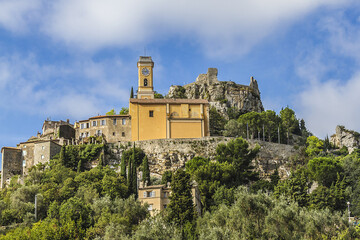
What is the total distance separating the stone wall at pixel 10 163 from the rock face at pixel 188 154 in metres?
13.2

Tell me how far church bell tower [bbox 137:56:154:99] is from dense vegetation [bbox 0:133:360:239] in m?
17.2

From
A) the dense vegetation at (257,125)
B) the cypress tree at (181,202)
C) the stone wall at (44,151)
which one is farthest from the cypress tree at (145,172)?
the dense vegetation at (257,125)

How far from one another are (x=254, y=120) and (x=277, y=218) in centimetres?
4916

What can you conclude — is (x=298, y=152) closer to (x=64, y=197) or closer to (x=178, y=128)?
(x=178, y=128)

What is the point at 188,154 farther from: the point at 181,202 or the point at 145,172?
the point at 181,202

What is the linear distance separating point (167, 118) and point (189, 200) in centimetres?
2803

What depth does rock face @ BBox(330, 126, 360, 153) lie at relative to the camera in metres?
102

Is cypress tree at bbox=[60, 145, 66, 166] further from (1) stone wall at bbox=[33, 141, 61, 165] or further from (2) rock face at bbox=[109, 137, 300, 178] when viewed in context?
(2) rock face at bbox=[109, 137, 300, 178]

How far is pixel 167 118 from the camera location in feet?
272

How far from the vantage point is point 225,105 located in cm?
10869

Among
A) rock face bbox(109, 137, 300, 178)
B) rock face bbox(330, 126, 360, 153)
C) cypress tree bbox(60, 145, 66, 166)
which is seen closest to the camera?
cypress tree bbox(60, 145, 66, 166)

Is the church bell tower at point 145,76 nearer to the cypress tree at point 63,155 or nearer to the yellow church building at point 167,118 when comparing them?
the yellow church building at point 167,118

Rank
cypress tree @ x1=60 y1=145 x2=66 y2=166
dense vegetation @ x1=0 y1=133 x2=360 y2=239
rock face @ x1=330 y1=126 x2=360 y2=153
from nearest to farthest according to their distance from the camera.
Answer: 1. dense vegetation @ x1=0 y1=133 x2=360 y2=239
2. cypress tree @ x1=60 y1=145 x2=66 y2=166
3. rock face @ x1=330 y1=126 x2=360 y2=153

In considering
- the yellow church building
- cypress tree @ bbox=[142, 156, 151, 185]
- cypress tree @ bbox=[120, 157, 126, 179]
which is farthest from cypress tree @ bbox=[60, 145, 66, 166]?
cypress tree @ bbox=[142, 156, 151, 185]
